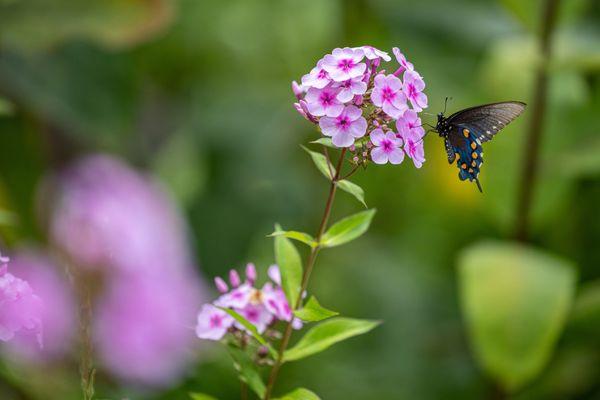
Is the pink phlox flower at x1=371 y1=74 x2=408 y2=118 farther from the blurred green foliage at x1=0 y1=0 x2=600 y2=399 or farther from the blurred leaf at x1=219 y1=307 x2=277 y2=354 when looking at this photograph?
the blurred green foliage at x1=0 y1=0 x2=600 y2=399

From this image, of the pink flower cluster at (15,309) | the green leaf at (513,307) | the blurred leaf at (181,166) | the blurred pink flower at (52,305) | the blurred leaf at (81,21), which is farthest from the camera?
the blurred leaf at (181,166)

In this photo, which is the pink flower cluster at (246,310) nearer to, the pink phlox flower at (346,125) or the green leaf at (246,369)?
the green leaf at (246,369)

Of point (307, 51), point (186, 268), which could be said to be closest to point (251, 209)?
point (307, 51)

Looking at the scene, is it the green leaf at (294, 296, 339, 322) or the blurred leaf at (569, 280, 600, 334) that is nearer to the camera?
the green leaf at (294, 296, 339, 322)

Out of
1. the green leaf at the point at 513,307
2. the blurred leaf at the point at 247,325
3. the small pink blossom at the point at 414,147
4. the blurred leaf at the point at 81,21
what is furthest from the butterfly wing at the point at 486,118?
the blurred leaf at the point at 81,21

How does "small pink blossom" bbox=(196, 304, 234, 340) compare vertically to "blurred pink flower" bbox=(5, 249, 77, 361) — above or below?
below

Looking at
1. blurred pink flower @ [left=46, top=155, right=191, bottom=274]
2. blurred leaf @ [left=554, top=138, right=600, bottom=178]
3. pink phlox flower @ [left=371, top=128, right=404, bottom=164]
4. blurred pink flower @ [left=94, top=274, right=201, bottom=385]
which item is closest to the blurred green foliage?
blurred leaf @ [left=554, top=138, right=600, bottom=178]

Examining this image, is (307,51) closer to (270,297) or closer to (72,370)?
(72,370)

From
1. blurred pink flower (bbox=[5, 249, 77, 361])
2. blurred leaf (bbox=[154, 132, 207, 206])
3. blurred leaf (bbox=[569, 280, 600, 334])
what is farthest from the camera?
blurred leaf (bbox=[154, 132, 207, 206])
